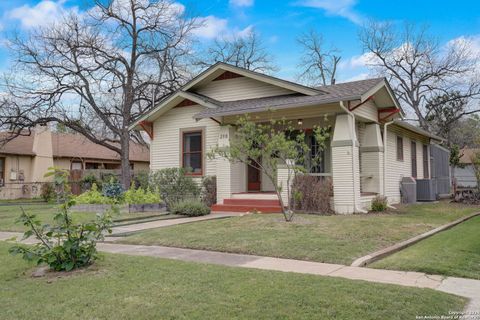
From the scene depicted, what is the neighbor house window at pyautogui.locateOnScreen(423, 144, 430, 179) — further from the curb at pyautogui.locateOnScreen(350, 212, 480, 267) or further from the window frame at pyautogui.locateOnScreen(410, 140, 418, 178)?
the curb at pyautogui.locateOnScreen(350, 212, 480, 267)

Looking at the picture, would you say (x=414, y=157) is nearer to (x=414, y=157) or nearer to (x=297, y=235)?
(x=414, y=157)

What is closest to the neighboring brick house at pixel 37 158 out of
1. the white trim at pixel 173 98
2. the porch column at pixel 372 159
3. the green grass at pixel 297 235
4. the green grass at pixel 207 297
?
the white trim at pixel 173 98

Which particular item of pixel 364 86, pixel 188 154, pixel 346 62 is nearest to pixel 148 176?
pixel 188 154

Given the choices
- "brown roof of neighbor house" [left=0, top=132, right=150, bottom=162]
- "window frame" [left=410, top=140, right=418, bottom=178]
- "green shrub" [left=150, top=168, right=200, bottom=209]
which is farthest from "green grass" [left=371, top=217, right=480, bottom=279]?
"brown roof of neighbor house" [left=0, top=132, right=150, bottom=162]

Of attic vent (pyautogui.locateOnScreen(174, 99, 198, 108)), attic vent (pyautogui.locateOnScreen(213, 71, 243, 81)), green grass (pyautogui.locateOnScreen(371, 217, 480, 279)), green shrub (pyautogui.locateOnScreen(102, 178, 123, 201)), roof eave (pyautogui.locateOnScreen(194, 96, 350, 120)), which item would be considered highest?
attic vent (pyautogui.locateOnScreen(213, 71, 243, 81))

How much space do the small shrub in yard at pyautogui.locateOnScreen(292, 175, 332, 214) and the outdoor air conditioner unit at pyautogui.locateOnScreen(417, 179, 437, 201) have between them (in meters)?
7.63

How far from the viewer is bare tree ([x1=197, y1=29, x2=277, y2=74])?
38.4m

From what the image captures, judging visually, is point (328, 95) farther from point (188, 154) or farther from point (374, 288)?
point (374, 288)

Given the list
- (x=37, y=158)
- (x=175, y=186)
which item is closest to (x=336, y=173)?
(x=175, y=186)

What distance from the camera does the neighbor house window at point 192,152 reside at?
16.2 metres

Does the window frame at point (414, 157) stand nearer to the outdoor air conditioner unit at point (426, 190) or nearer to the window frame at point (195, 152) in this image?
the outdoor air conditioner unit at point (426, 190)

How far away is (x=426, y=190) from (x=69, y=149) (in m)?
25.2

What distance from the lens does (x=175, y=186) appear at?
50.6ft

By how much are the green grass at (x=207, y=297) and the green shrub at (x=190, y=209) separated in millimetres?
7127
